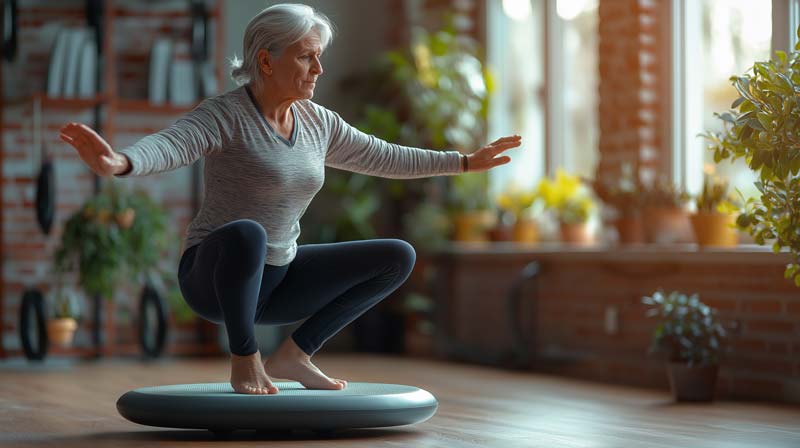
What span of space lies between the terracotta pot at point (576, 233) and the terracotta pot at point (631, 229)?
0.60 meters

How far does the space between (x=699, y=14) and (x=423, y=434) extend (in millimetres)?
2969

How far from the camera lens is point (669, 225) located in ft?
16.5

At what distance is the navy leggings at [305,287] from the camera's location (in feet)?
9.57

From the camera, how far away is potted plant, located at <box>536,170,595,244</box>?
5832mm

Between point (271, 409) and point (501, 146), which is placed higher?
point (501, 146)

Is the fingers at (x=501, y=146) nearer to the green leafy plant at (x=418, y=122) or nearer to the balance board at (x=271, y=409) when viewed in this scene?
the balance board at (x=271, y=409)

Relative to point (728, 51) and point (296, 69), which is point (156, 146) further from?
point (728, 51)

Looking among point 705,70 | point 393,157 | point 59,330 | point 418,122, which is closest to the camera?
point 393,157

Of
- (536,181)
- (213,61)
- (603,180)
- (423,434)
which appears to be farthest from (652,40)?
(423,434)

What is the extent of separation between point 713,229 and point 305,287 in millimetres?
2151

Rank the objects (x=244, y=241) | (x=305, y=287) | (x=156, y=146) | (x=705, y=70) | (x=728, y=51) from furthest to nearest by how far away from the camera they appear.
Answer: (x=705, y=70) → (x=728, y=51) → (x=305, y=287) → (x=244, y=241) → (x=156, y=146)

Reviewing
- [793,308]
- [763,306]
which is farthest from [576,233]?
[793,308]

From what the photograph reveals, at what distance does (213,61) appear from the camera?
21.6 ft

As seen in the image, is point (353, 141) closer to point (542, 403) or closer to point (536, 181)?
point (542, 403)
